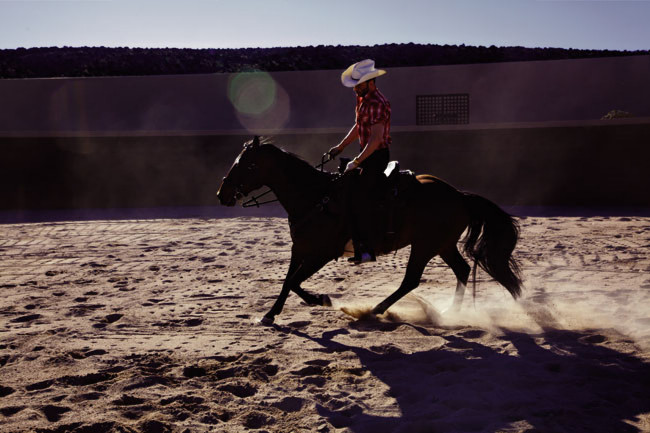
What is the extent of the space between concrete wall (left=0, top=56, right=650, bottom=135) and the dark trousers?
65.4 feet

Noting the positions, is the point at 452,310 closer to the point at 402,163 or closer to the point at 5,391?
the point at 5,391

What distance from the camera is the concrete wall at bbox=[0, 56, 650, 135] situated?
1000 inches

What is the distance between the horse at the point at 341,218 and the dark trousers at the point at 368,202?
4.1 inches

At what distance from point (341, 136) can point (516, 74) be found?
1090cm

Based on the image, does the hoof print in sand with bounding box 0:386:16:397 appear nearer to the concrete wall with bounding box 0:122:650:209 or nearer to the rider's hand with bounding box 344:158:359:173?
the rider's hand with bounding box 344:158:359:173

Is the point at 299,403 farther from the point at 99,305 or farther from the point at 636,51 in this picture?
the point at 636,51

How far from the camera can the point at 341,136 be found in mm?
18172

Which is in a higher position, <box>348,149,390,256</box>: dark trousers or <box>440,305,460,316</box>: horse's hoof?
<box>348,149,390,256</box>: dark trousers

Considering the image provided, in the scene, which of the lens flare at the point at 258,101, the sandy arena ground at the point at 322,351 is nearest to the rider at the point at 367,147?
the sandy arena ground at the point at 322,351

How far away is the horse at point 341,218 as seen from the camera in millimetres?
6320

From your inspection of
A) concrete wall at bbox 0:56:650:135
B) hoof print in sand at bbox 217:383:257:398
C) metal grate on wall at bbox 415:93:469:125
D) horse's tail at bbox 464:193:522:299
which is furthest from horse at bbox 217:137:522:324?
concrete wall at bbox 0:56:650:135

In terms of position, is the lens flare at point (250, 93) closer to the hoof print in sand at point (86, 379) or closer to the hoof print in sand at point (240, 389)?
the hoof print in sand at point (86, 379)

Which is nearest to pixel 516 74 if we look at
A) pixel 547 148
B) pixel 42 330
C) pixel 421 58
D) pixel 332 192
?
pixel 547 148

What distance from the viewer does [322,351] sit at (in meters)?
5.43
